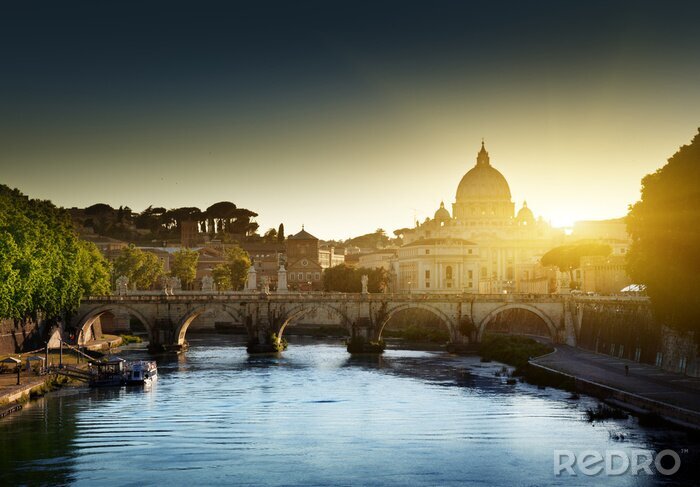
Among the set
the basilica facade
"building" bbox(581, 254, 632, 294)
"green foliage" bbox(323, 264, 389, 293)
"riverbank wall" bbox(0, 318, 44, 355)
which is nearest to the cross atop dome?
the basilica facade

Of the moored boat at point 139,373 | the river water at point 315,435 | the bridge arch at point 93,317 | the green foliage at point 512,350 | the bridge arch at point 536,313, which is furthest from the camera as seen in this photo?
the bridge arch at point 536,313

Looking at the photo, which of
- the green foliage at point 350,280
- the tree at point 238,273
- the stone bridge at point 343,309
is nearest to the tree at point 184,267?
the tree at point 238,273

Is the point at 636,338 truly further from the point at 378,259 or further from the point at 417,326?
the point at 378,259

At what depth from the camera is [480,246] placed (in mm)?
153125

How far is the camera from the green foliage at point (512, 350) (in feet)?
225

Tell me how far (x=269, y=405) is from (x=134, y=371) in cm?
1194

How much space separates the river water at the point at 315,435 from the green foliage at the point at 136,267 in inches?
2298

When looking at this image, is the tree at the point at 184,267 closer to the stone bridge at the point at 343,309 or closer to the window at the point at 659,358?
the stone bridge at the point at 343,309

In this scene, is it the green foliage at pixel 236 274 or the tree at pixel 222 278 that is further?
the green foliage at pixel 236 274

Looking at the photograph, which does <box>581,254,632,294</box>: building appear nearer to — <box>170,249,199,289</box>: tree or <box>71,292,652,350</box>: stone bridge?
<box>71,292,652,350</box>: stone bridge

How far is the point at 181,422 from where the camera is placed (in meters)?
44.2

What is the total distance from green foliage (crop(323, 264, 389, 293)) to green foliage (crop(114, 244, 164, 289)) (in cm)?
2379

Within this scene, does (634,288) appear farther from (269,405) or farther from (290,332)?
(290,332)

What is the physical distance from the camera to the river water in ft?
112
